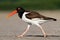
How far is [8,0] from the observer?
3177 centimetres

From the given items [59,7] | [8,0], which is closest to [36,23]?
[59,7]

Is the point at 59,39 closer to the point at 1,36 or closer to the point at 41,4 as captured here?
the point at 1,36

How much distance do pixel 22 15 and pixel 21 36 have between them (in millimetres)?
878

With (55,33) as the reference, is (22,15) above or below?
above

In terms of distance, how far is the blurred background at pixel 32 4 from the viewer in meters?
29.5

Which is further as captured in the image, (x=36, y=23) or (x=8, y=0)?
(x=8, y=0)

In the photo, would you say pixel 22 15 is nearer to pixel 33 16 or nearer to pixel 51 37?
pixel 33 16

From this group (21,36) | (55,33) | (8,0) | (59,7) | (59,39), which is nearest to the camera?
(59,39)

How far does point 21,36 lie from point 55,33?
1.51 meters

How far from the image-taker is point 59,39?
38.4 ft

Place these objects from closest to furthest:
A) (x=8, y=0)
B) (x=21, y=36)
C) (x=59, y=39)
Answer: (x=59, y=39)
(x=21, y=36)
(x=8, y=0)

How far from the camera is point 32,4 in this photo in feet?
101

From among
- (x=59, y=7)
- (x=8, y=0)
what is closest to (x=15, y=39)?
(x=59, y=7)

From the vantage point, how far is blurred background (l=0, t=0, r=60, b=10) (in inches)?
1162
